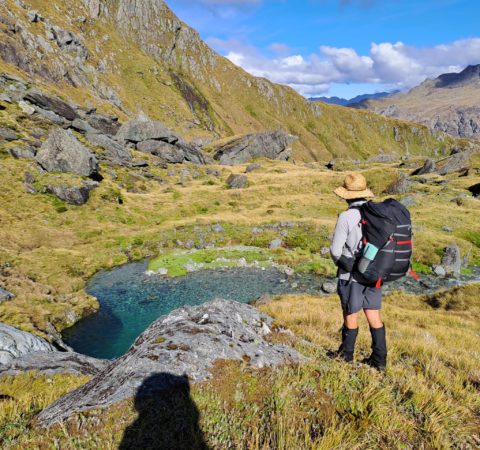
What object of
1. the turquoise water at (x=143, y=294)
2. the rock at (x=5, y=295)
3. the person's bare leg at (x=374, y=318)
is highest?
the person's bare leg at (x=374, y=318)

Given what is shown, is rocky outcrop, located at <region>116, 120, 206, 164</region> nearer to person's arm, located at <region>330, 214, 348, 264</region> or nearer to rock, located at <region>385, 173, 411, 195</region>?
rock, located at <region>385, 173, 411, 195</region>

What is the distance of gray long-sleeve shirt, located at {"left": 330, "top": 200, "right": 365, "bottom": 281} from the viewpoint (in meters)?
6.38

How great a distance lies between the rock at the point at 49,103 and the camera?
70.6 metres

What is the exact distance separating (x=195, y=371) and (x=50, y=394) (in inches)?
134

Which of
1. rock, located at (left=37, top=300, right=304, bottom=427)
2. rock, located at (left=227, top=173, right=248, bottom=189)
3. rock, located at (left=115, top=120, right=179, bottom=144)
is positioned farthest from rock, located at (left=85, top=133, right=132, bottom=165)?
rock, located at (left=37, top=300, right=304, bottom=427)

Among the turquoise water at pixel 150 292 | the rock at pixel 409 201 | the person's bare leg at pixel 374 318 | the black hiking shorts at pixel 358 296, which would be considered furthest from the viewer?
the rock at pixel 409 201

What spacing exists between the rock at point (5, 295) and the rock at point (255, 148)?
9562cm

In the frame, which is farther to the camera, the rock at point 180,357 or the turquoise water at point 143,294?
the turquoise water at point 143,294

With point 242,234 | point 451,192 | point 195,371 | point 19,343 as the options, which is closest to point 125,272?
point 242,234

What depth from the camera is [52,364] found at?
9.27 metres

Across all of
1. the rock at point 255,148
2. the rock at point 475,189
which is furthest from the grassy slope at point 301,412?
the rock at point 255,148

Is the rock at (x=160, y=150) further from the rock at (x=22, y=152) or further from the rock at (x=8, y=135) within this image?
the rock at (x=22, y=152)

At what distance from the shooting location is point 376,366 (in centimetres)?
671

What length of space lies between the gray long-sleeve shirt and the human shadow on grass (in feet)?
12.8
